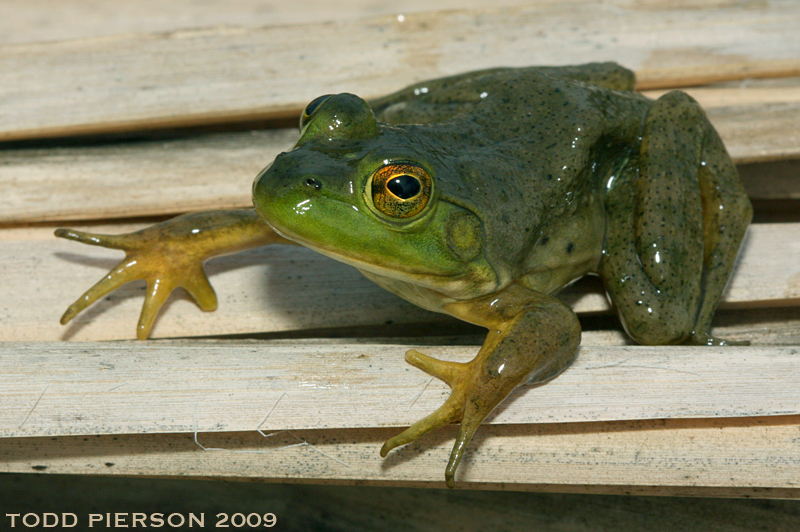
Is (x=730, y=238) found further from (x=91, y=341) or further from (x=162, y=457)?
(x=91, y=341)

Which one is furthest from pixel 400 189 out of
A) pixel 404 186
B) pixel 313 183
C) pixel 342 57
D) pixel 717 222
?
pixel 342 57

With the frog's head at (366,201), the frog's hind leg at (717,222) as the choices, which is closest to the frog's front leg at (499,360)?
the frog's head at (366,201)

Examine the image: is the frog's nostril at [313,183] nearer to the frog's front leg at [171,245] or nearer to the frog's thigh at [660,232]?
the frog's front leg at [171,245]

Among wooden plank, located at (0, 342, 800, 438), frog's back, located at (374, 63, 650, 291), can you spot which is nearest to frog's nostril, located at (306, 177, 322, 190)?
frog's back, located at (374, 63, 650, 291)

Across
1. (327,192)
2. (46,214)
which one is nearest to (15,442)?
(46,214)

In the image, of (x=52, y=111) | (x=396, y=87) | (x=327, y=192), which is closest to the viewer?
(x=327, y=192)

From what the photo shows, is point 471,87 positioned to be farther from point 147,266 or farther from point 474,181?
point 147,266
